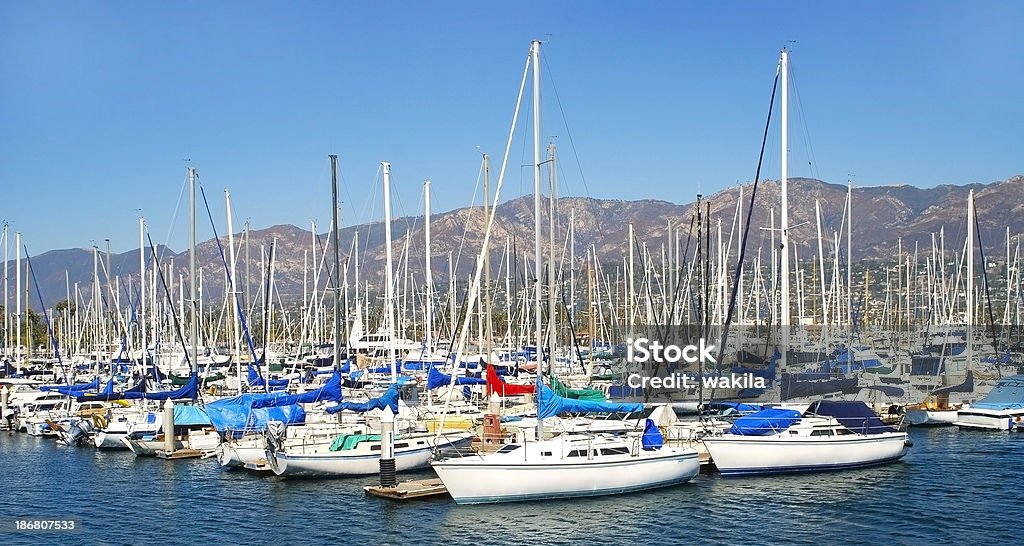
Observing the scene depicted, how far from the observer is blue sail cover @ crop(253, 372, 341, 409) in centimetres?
4700

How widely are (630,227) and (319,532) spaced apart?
4177 centimetres

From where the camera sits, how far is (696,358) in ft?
188

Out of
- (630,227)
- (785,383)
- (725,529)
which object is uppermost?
(630,227)

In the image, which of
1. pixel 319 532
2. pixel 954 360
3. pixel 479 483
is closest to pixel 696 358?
pixel 954 360

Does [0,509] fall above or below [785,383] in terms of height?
below

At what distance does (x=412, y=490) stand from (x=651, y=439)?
8.30 metres

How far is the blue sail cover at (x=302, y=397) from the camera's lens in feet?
154

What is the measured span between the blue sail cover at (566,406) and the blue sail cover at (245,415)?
35.9 ft

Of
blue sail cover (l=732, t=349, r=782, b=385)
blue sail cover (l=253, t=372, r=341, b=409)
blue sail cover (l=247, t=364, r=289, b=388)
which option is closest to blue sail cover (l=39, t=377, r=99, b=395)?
blue sail cover (l=247, t=364, r=289, b=388)

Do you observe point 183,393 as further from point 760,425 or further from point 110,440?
point 760,425

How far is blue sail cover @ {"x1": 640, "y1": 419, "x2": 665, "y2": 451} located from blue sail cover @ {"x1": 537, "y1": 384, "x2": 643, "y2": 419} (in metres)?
3.12

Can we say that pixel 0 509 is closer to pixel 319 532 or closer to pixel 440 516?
pixel 319 532

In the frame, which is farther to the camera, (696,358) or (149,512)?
(696,358)

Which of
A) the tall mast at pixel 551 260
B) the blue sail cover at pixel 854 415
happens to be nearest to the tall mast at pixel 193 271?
the tall mast at pixel 551 260
